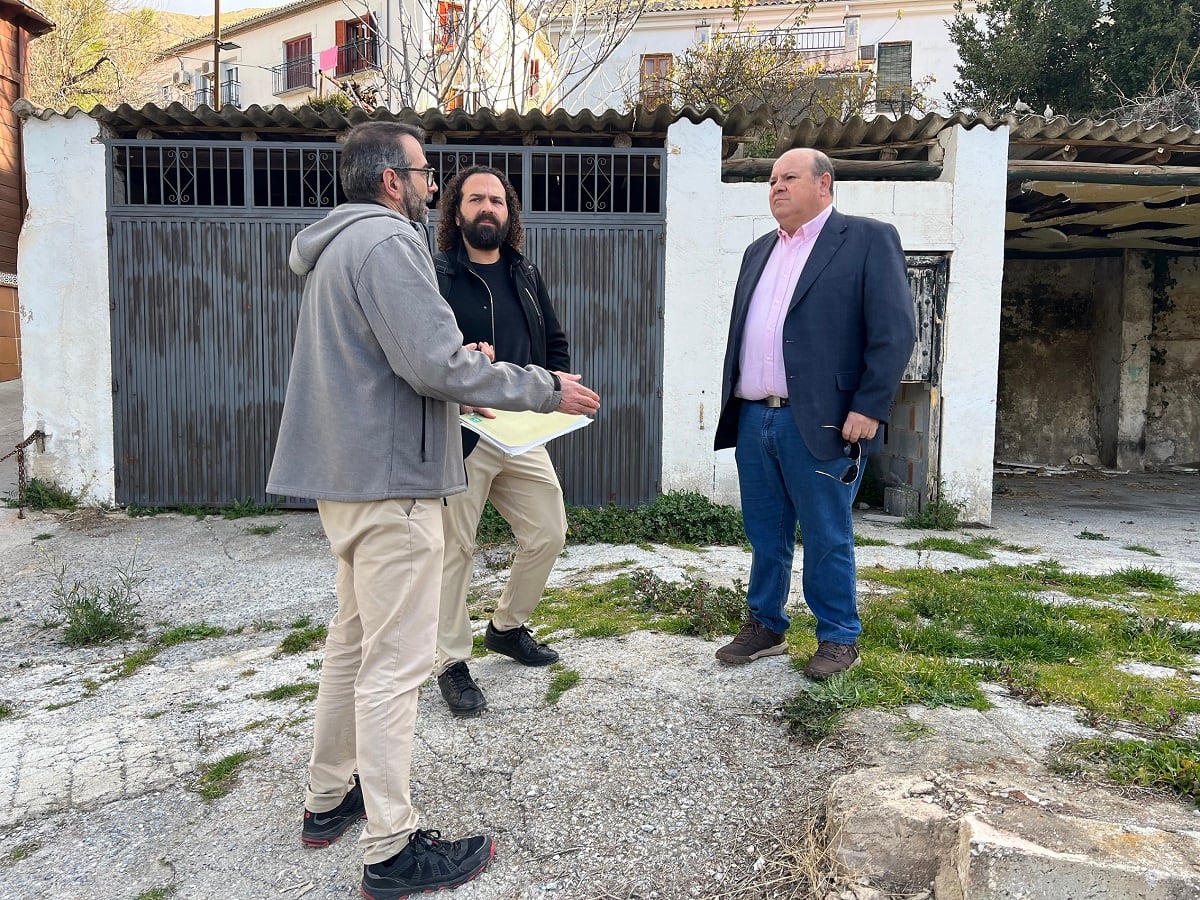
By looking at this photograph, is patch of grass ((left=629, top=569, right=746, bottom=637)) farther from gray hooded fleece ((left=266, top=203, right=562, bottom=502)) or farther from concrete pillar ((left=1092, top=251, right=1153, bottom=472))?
concrete pillar ((left=1092, top=251, right=1153, bottom=472))

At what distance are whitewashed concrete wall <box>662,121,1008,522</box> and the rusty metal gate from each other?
7.0 inches

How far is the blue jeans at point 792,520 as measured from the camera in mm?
3340

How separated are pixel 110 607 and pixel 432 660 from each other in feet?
12.0

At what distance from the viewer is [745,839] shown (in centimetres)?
253

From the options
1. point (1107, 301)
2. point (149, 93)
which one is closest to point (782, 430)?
point (1107, 301)

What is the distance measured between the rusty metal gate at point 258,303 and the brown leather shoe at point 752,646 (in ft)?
12.8

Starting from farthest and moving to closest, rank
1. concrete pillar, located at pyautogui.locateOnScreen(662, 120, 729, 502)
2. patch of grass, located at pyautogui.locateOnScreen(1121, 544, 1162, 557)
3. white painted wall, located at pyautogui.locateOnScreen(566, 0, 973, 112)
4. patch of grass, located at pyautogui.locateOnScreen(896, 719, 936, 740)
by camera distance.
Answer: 1. white painted wall, located at pyautogui.locateOnScreen(566, 0, 973, 112)
2. concrete pillar, located at pyautogui.locateOnScreen(662, 120, 729, 502)
3. patch of grass, located at pyautogui.locateOnScreen(1121, 544, 1162, 557)
4. patch of grass, located at pyautogui.locateOnScreen(896, 719, 936, 740)

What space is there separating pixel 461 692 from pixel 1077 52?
19.9m

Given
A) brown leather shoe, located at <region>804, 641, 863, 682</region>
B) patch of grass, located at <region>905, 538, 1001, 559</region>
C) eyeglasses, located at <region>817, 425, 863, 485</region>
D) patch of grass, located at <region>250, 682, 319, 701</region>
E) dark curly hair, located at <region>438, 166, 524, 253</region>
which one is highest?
dark curly hair, located at <region>438, 166, 524, 253</region>

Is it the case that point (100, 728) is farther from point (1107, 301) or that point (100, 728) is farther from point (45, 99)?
point (45, 99)

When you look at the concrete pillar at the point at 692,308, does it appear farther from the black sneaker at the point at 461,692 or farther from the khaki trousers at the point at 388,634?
the khaki trousers at the point at 388,634

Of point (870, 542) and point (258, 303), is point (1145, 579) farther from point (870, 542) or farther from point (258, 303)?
point (258, 303)

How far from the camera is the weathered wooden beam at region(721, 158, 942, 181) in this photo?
751 cm

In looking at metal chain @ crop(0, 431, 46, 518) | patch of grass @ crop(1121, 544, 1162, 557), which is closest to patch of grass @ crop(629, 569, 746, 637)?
patch of grass @ crop(1121, 544, 1162, 557)
